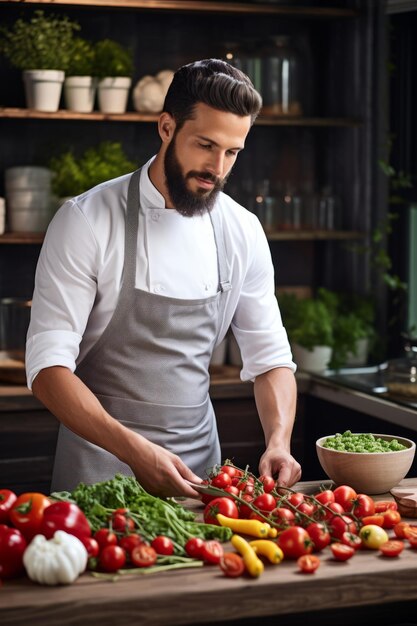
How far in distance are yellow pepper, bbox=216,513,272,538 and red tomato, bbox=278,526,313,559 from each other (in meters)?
0.06

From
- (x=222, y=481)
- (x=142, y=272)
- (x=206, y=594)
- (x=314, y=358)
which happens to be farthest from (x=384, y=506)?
(x=314, y=358)

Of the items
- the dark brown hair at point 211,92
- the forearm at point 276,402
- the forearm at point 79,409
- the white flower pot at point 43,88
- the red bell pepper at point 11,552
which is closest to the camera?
the red bell pepper at point 11,552

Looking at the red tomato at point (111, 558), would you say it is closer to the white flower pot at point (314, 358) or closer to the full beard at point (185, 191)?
the full beard at point (185, 191)

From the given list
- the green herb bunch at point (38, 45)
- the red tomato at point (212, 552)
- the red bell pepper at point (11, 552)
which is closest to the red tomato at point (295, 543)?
the red tomato at point (212, 552)

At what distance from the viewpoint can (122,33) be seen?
169 inches

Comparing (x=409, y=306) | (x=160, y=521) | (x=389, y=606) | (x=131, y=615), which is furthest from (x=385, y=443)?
(x=409, y=306)

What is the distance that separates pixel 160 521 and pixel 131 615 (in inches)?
9.8

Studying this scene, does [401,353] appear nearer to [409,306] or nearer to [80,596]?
[409,306]

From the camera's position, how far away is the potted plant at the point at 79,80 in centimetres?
399

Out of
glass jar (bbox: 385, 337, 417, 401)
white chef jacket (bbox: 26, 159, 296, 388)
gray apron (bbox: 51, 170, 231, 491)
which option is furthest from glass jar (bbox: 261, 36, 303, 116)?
gray apron (bbox: 51, 170, 231, 491)

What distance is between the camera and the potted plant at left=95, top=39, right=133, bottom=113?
4.04m

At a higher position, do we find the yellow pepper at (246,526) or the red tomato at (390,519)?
the yellow pepper at (246,526)

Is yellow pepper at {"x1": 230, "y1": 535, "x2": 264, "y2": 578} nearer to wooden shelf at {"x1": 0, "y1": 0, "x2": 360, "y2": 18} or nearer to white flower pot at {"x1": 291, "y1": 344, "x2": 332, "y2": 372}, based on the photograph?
white flower pot at {"x1": 291, "y1": 344, "x2": 332, "y2": 372}

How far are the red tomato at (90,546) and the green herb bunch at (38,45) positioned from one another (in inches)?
100
